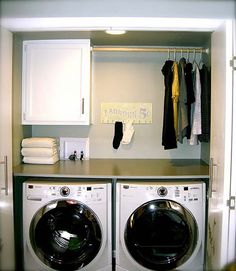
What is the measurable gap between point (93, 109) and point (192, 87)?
952mm

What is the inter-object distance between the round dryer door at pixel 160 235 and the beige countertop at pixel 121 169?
0.24 metres

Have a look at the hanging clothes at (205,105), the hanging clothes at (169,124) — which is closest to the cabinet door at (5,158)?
the hanging clothes at (169,124)

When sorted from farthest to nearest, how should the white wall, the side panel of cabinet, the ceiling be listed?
1. the ceiling
2. the side panel of cabinet
3. the white wall

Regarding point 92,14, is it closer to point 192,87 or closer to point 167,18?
point 167,18

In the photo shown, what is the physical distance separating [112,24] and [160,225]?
1421 mm

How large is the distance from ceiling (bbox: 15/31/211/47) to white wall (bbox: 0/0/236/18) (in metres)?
0.48

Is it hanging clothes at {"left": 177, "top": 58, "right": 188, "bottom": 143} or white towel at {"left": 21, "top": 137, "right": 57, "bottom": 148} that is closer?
hanging clothes at {"left": 177, "top": 58, "right": 188, "bottom": 143}

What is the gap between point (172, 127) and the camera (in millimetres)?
1976

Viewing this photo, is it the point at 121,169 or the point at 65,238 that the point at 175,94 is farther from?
the point at 65,238

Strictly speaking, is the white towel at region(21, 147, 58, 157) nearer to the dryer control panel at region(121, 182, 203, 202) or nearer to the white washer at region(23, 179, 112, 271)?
the white washer at region(23, 179, 112, 271)

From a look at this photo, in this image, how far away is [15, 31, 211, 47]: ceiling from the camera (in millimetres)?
1913

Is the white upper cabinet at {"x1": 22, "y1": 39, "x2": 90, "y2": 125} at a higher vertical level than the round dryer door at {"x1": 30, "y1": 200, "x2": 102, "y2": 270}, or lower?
higher

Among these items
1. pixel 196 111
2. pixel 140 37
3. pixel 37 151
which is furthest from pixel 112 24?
pixel 37 151

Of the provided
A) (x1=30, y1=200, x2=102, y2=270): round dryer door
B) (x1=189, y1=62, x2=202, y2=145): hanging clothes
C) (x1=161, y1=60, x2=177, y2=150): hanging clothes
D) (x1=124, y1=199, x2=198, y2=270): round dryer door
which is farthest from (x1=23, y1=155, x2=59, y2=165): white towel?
(x1=189, y1=62, x2=202, y2=145): hanging clothes
